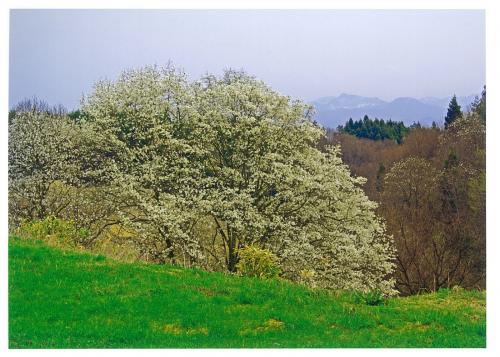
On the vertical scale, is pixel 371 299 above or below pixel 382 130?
below

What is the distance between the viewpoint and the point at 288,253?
19.6m

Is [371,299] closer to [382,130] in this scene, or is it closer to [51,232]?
[51,232]

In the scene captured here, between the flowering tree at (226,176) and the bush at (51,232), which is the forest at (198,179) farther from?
the bush at (51,232)

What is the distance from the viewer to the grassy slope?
10.6 meters

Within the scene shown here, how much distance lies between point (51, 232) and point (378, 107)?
15.1 meters

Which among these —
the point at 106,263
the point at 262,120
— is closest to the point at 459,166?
the point at 262,120

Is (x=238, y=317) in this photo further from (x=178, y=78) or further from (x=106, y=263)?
(x=178, y=78)

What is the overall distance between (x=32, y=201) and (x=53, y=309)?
1100 centimetres

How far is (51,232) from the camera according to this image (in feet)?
56.5

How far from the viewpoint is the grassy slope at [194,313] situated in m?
10.6

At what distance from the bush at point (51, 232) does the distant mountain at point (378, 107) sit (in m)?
9.00

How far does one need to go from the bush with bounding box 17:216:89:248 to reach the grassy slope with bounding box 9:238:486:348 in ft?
9.37

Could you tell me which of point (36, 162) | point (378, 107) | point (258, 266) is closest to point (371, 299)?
point (258, 266)

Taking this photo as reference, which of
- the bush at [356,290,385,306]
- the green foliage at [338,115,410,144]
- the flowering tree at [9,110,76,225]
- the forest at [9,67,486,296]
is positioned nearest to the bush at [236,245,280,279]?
the bush at [356,290,385,306]
